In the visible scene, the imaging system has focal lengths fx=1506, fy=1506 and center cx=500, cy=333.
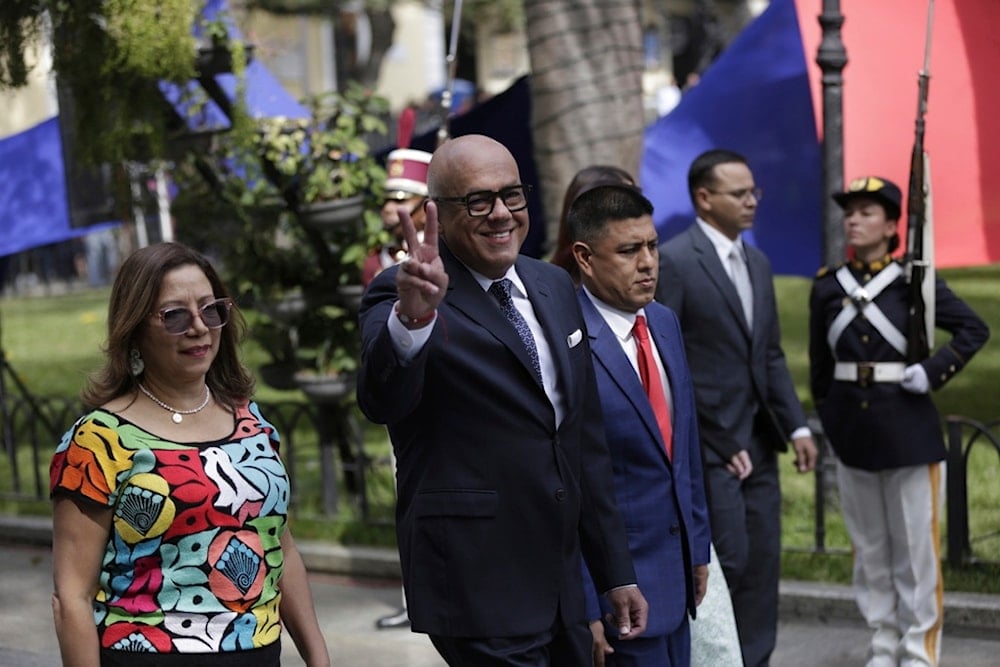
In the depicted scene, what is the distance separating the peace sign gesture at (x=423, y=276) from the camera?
3.30 meters

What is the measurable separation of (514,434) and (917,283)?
9.81 ft

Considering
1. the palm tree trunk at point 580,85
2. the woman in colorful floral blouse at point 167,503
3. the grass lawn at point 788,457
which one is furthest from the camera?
the palm tree trunk at point 580,85

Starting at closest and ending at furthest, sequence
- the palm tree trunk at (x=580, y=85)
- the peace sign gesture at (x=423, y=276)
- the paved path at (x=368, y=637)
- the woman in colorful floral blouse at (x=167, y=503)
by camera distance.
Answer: the peace sign gesture at (x=423, y=276), the woman in colorful floral blouse at (x=167, y=503), the paved path at (x=368, y=637), the palm tree trunk at (x=580, y=85)

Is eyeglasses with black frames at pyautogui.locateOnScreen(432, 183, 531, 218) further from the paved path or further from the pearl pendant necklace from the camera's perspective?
the paved path

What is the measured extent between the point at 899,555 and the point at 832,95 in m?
2.97

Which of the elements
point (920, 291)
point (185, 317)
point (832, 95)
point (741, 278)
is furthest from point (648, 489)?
point (832, 95)

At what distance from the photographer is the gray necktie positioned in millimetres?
6203

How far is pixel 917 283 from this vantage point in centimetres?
620

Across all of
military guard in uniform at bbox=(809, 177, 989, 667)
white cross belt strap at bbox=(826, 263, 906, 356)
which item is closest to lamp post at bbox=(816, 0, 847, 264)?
military guard in uniform at bbox=(809, 177, 989, 667)

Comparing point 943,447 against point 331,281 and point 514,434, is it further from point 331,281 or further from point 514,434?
point 331,281

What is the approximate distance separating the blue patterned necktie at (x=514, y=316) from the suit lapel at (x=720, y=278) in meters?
2.30

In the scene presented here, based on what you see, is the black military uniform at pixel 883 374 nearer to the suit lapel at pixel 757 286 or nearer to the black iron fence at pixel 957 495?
the suit lapel at pixel 757 286

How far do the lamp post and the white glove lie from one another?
2.42 metres

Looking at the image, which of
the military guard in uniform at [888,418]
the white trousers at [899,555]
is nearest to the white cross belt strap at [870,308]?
the military guard in uniform at [888,418]
